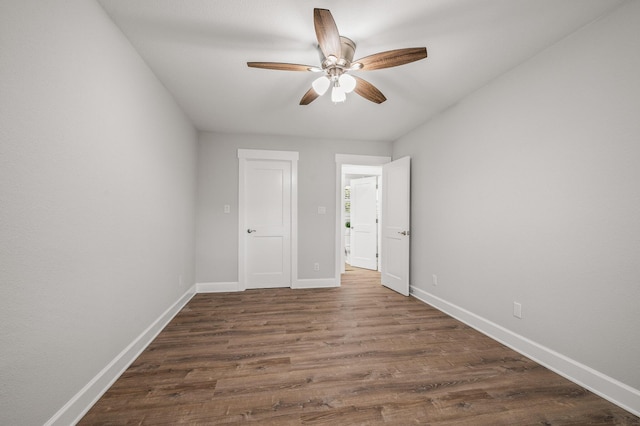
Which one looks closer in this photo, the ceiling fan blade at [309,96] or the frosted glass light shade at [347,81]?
the frosted glass light shade at [347,81]

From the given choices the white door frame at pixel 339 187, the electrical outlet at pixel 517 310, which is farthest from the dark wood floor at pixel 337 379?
the white door frame at pixel 339 187

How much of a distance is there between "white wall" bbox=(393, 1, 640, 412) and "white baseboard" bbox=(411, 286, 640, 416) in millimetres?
28

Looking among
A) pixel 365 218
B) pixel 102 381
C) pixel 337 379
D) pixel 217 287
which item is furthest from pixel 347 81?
pixel 365 218

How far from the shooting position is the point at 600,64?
64.9 inches

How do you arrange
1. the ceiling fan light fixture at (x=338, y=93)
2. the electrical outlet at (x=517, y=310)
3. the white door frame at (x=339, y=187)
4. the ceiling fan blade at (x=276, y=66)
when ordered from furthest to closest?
the white door frame at (x=339, y=187), the electrical outlet at (x=517, y=310), the ceiling fan light fixture at (x=338, y=93), the ceiling fan blade at (x=276, y=66)

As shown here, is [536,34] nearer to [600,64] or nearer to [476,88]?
[600,64]

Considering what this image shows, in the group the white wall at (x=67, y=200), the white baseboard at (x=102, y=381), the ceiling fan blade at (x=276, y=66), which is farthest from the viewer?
the ceiling fan blade at (x=276, y=66)

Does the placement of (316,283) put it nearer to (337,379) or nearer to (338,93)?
(337,379)

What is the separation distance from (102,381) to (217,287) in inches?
88.3

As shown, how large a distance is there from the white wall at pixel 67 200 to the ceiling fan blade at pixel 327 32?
4.32 ft

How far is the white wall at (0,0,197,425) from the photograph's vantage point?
1.04m

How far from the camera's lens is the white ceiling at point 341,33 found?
1570mm

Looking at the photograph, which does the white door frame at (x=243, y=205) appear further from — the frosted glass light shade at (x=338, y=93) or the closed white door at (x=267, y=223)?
the frosted glass light shade at (x=338, y=93)

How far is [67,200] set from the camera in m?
1.32
